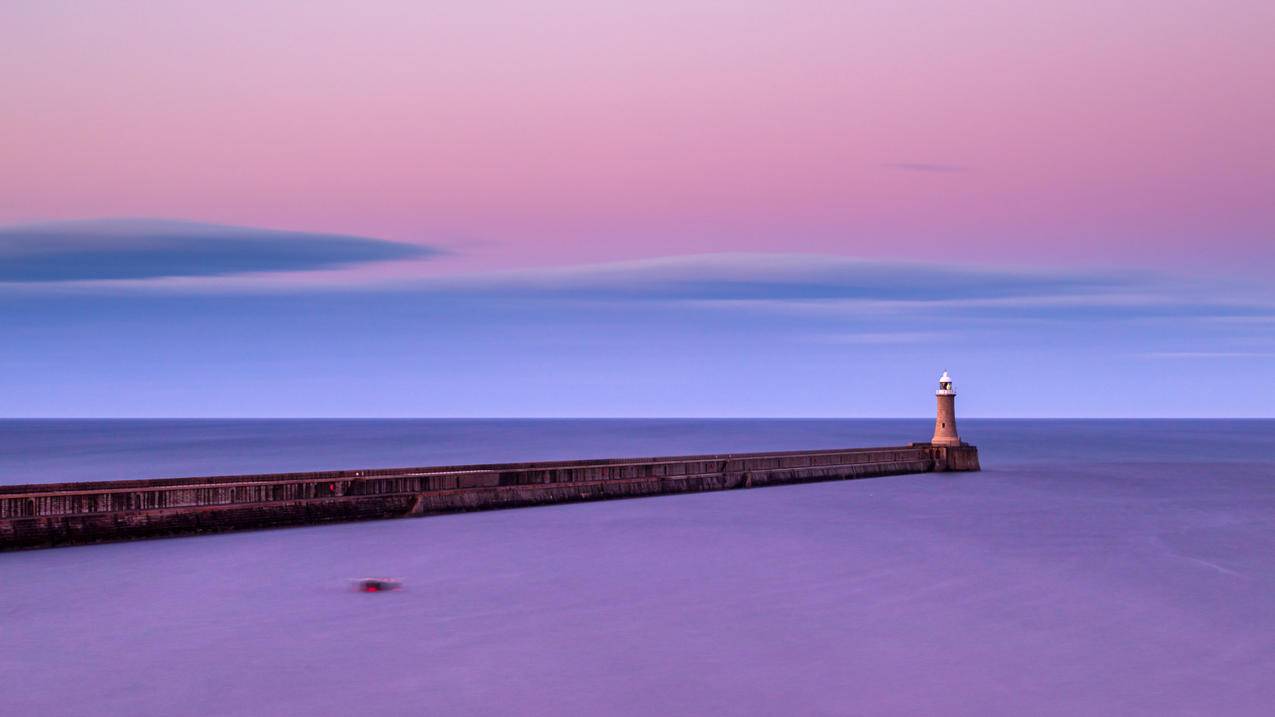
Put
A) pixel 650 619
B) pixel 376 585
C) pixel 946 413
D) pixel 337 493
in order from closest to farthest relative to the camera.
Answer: pixel 650 619 < pixel 376 585 < pixel 337 493 < pixel 946 413

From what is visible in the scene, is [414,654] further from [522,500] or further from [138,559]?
[522,500]

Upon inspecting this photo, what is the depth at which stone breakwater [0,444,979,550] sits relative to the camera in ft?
58.0

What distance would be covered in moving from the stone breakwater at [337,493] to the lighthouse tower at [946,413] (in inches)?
177

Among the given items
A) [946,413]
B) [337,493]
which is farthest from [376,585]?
[946,413]

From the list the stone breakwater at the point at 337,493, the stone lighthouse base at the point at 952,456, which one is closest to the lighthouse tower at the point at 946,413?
the stone lighthouse base at the point at 952,456

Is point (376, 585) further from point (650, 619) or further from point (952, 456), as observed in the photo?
point (952, 456)

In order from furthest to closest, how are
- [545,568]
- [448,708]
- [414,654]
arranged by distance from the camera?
1. [545,568]
2. [414,654]
3. [448,708]

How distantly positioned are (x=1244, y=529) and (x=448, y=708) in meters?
24.0

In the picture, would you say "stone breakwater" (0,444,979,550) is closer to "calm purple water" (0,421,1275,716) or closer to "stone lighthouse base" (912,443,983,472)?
"calm purple water" (0,421,1275,716)

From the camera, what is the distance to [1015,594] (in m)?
17.7

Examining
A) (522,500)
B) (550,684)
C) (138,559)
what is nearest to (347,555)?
(138,559)

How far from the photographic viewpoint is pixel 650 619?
1534 centimetres

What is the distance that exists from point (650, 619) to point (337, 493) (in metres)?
9.29

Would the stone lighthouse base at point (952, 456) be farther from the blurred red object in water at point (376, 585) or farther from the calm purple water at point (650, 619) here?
the blurred red object in water at point (376, 585)
